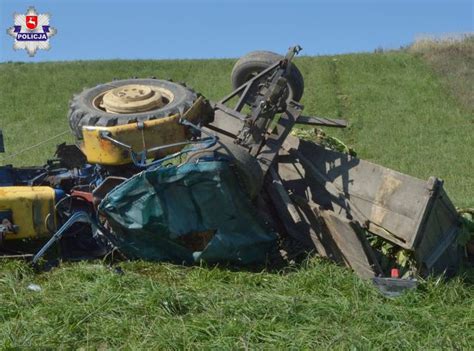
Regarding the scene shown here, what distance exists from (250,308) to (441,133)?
15118mm

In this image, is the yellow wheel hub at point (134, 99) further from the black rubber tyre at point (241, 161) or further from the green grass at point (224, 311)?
the green grass at point (224, 311)

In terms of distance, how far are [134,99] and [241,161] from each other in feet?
4.65

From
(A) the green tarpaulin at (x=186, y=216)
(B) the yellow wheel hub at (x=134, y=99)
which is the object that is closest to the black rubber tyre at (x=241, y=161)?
(A) the green tarpaulin at (x=186, y=216)

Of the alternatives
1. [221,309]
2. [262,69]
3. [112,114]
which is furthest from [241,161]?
[262,69]

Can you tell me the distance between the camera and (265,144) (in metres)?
→ 6.43

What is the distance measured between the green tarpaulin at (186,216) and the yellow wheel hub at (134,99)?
1.03 metres

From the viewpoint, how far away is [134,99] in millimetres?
6754

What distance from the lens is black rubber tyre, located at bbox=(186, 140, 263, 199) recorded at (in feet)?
19.5

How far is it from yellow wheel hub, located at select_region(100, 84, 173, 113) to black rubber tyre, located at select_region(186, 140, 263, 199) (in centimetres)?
93

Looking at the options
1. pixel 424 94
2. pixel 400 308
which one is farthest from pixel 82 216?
pixel 424 94

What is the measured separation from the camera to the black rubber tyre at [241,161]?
5934mm

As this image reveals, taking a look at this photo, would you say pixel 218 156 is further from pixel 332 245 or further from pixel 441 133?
pixel 441 133

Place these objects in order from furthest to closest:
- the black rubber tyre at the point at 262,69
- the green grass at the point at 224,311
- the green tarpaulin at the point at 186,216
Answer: the black rubber tyre at the point at 262,69, the green tarpaulin at the point at 186,216, the green grass at the point at 224,311

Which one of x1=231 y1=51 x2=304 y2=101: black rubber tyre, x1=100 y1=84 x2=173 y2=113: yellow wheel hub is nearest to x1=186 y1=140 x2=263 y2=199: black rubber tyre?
x1=100 y1=84 x2=173 y2=113: yellow wheel hub
